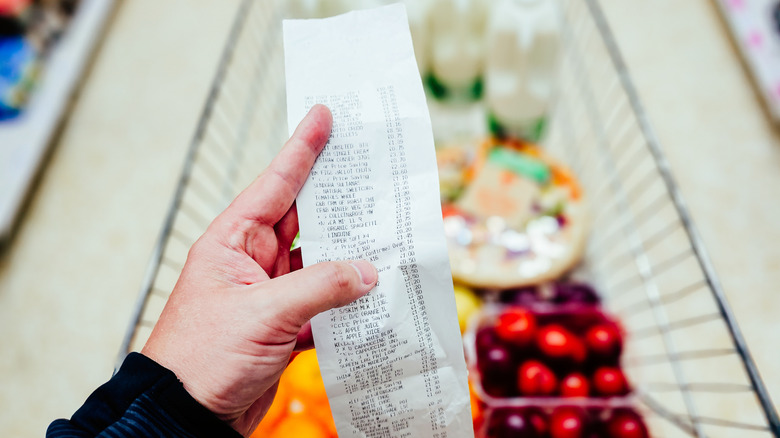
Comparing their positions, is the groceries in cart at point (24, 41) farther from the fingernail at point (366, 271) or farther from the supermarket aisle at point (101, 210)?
the fingernail at point (366, 271)

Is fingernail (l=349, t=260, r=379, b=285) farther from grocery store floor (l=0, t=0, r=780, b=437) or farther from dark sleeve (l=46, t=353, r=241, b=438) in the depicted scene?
grocery store floor (l=0, t=0, r=780, b=437)

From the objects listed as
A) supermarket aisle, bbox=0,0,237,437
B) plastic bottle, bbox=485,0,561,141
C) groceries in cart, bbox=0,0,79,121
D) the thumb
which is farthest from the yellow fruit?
groceries in cart, bbox=0,0,79,121

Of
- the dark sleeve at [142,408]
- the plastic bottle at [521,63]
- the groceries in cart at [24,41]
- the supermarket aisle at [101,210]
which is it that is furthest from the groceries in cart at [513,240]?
the groceries in cart at [24,41]

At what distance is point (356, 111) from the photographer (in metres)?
0.45

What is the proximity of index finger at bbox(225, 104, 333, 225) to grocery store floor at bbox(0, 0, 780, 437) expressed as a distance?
0.81 metres

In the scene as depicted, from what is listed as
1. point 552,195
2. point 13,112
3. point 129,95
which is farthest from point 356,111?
point 13,112

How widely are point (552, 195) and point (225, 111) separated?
81 centimetres

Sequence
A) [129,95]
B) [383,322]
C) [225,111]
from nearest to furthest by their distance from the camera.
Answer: [383,322], [225,111], [129,95]

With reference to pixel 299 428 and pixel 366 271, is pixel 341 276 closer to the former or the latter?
pixel 366 271

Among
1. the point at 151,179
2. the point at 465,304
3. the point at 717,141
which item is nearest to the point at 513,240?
the point at 465,304

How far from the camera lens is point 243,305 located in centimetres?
42

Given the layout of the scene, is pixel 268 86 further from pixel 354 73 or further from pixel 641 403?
pixel 641 403

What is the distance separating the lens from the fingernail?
0.41 m

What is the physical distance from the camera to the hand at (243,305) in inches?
16.1
